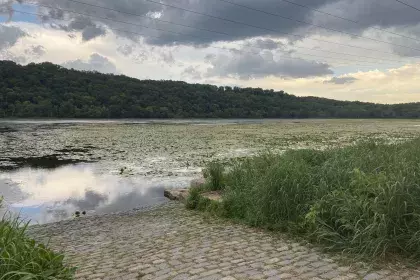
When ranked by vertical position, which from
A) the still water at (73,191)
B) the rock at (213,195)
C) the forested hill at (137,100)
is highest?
the forested hill at (137,100)

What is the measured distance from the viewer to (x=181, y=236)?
6.96 m

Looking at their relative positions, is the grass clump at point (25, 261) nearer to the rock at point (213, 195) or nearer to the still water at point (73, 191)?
the rock at point (213, 195)

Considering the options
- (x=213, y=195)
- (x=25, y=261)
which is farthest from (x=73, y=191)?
(x=25, y=261)

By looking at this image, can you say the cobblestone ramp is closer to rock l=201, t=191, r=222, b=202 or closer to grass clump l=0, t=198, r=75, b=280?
rock l=201, t=191, r=222, b=202

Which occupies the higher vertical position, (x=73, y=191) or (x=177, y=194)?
(x=177, y=194)

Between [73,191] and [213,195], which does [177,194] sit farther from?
[73,191]

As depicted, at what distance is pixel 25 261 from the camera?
3.94 m

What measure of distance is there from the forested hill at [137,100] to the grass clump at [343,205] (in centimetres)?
9551

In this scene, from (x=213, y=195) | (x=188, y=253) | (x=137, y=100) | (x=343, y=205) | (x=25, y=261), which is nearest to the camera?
(x=25, y=261)

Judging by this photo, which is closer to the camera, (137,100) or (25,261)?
(25,261)

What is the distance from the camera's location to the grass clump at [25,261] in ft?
12.2

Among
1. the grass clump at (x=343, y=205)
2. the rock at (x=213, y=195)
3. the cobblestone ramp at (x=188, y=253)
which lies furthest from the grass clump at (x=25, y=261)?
the rock at (x=213, y=195)

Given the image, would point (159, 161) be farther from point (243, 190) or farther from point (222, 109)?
point (222, 109)

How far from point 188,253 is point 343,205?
2.67 metres
